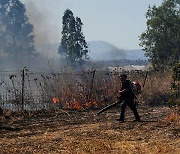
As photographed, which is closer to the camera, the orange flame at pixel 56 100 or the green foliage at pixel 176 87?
the green foliage at pixel 176 87

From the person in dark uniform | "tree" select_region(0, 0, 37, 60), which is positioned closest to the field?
the person in dark uniform

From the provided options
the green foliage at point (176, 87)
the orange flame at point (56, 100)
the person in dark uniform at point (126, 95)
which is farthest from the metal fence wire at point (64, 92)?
the green foliage at point (176, 87)

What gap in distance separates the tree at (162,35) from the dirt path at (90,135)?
1933 cm

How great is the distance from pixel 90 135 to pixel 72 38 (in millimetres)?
38988

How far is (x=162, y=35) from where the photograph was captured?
33.4 m

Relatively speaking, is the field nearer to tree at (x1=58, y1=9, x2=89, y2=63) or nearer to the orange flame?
the orange flame

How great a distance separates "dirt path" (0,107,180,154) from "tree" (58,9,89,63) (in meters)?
34.2

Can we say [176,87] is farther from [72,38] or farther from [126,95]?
[72,38]

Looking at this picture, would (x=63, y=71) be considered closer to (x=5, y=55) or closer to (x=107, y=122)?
(x=107, y=122)

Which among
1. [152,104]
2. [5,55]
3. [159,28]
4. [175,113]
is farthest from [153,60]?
[5,55]

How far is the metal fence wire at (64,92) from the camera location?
17000 millimetres

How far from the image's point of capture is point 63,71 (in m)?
18.8

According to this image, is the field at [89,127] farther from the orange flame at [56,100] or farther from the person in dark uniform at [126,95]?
the person in dark uniform at [126,95]

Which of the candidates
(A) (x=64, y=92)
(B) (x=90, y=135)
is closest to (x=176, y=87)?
(B) (x=90, y=135)
